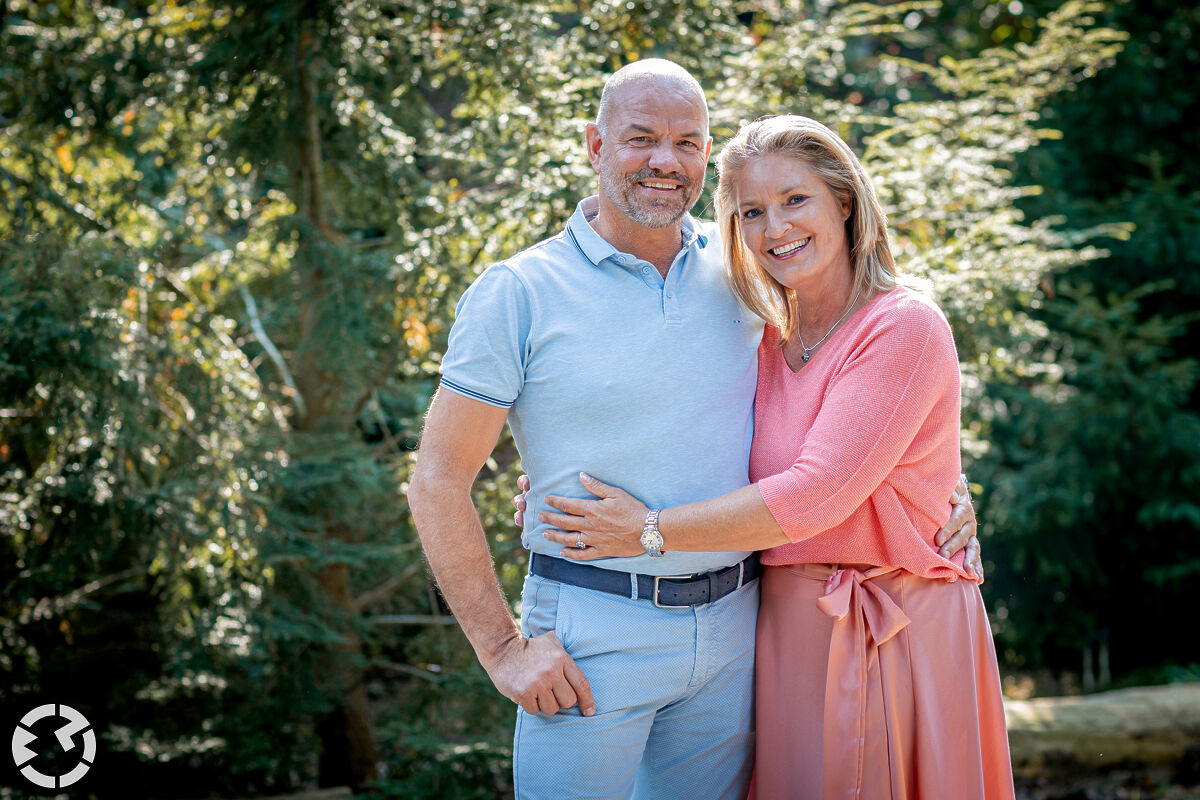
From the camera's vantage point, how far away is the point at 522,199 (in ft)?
11.5

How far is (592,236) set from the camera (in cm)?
224

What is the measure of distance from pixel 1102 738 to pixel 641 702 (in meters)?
3.85

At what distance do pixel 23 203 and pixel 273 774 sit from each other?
2.77 metres

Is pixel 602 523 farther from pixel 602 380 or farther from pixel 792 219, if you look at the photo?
pixel 792 219

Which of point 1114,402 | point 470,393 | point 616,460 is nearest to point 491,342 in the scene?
point 470,393

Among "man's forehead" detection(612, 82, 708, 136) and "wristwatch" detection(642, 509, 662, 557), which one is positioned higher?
"man's forehead" detection(612, 82, 708, 136)

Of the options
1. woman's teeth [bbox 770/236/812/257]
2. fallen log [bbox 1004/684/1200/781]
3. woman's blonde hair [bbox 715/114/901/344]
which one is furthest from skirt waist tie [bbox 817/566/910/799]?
fallen log [bbox 1004/684/1200/781]

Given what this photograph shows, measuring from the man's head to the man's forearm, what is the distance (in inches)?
30.2

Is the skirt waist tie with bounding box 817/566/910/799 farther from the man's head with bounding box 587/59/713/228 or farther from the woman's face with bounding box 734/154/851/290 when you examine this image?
the man's head with bounding box 587/59/713/228

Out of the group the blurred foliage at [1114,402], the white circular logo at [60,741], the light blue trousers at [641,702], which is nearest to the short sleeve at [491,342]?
the light blue trousers at [641,702]

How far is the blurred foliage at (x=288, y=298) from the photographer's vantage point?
371 centimetres

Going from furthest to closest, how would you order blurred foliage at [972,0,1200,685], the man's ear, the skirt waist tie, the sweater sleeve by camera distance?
1. blurred foliage at [972,0,1200,685]
2. the man's ear
3. the skirt waist tie
4. the sweater sleeve

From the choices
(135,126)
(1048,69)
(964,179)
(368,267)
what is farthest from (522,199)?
(1048,69)

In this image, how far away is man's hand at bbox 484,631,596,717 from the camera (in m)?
2.02
